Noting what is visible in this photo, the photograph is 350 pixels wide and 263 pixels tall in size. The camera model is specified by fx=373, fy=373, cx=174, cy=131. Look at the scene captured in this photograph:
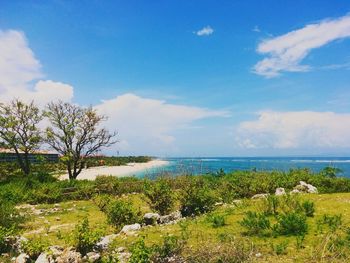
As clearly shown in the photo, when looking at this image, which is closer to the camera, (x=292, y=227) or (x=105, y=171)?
(x=292, y=227)

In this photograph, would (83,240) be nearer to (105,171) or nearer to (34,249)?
(34,249)

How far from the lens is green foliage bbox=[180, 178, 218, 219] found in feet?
48.0

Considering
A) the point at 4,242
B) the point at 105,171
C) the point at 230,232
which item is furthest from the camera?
the point at 105,171

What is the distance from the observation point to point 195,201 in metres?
14.7

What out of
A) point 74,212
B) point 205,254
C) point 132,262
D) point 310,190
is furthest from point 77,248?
point 310,190

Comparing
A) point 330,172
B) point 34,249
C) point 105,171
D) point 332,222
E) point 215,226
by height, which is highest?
point 330,172

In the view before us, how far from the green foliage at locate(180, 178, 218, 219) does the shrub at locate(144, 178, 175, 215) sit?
72 cm

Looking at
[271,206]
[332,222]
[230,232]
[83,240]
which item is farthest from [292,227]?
[83,240]

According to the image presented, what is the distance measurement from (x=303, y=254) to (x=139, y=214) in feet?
22.4

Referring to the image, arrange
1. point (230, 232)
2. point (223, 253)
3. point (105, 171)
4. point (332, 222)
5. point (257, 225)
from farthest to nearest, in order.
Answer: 1. point (105, 171)
2. point (230, 232)
3. point (332, 222)
4. point (257, 225)
5. point (223, 253)

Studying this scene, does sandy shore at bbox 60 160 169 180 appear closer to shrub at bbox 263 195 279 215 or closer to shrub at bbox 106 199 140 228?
shrub at bbox 106 199 140 228

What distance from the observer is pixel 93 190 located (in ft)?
86.4

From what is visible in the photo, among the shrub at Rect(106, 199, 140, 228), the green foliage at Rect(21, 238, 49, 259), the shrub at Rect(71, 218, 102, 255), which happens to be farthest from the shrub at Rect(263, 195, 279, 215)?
the green foliage at Rect(21, 238, 49, 259)

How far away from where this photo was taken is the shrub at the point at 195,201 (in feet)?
48.0
